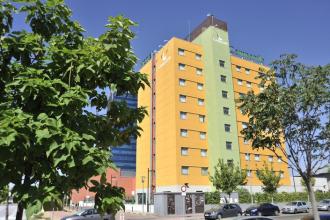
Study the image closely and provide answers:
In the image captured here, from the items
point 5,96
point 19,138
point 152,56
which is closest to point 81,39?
point 5,96

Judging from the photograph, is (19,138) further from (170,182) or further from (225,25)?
(225,25)

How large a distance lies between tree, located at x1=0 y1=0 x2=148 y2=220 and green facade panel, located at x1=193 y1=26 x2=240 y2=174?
58896mm

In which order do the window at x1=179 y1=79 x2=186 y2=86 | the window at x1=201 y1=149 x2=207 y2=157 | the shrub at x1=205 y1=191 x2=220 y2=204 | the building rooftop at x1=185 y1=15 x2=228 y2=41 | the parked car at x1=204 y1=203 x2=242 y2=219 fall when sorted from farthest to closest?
the building rooftop at x1=185 y1=15 x2=228 y2=41 → the window at x1=179 y1=79 x2=186 y2=86 → the window at x1=201 y1=149 x2=207 y2=157 → the shrub at x1=205 y1=191 x2=220 y2=204 → the parked car at x1=204 y1=203 x2=242 y2=219

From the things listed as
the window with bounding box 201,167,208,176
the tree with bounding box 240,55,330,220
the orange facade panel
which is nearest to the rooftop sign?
the orange facade panel

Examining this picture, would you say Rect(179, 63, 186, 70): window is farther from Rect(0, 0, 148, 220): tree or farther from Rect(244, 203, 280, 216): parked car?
Rect(0, 0, 148, 220): tree

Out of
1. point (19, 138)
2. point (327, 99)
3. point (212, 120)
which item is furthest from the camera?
point (212, 120)

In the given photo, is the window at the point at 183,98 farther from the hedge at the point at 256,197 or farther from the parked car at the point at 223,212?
the parked car at the point at 223,212

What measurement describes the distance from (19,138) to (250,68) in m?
73.8

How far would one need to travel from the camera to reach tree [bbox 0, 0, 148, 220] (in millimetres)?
3869

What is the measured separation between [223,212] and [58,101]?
38586 mm

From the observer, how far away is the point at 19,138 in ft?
12.3

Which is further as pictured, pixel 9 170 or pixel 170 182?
pixel 170 182

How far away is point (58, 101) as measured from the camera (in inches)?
166

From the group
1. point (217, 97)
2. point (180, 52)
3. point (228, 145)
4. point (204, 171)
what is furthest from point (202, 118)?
point (180, 52)
